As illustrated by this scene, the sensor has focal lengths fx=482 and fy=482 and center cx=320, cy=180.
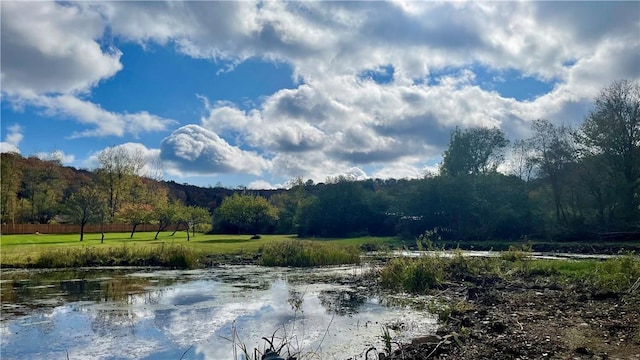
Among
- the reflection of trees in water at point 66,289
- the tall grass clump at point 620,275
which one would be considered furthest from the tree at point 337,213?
the tall grass clump at point 620,275

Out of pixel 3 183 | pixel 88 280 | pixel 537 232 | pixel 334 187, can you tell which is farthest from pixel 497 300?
pixel 3 183

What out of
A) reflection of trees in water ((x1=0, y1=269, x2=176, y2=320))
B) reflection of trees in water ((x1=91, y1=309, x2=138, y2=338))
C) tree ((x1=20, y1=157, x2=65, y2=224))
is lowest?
reflection of trees in water ((x1=91, y1=309, x2=138, y2=338))

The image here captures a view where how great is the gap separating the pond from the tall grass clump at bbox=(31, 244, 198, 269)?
7.17 m

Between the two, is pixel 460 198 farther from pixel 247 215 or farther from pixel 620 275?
pixel 620 275

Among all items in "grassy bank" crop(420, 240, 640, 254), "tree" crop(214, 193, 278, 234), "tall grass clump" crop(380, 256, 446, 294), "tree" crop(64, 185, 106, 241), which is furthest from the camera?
"tree" crop(214, 193, 278, 234)

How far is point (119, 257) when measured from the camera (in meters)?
34.0

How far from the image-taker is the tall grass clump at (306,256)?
32.6 m

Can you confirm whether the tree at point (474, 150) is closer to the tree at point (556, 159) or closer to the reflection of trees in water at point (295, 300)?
the tree at point (556, 159)

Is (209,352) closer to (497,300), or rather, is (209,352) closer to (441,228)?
(497,300)

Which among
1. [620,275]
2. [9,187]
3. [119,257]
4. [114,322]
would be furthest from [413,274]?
[9,187]

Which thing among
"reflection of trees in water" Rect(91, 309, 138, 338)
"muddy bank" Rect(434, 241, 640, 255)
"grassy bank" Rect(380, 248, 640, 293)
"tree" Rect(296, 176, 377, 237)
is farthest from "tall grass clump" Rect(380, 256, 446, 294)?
"tree" Rect(296, 176, 377, 237)

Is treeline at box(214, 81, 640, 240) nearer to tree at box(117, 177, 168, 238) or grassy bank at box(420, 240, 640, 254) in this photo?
grassy bank at box(420, 240, 640, 254)

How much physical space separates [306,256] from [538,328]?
73.8ft

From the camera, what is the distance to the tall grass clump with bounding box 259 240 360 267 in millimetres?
Answer: 32594
